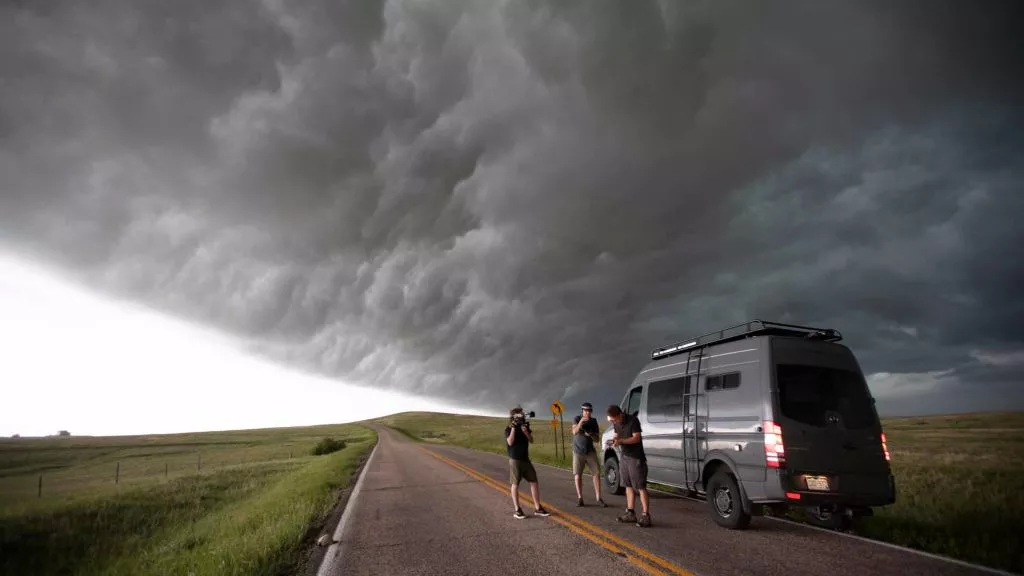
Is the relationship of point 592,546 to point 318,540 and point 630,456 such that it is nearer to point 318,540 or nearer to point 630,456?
point 630,456

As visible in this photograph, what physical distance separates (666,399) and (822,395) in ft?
9.94

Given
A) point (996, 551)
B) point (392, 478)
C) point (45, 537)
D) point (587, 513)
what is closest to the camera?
point (996, 551)

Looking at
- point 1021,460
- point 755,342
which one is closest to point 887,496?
point 755,342

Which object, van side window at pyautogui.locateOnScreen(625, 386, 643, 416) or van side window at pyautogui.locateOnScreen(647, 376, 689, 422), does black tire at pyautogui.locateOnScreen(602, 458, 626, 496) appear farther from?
van side window at pyautogui.locateOnScreen(647, 376, 689, 422)

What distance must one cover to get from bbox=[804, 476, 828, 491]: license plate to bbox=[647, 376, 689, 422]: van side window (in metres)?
2.61

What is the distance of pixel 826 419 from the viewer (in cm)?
738

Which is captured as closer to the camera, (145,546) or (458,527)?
(458,527)

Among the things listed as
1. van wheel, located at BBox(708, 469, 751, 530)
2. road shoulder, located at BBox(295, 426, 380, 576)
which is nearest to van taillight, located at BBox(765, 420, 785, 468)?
van wheel, located at BBox(708, 469, 751, 530)

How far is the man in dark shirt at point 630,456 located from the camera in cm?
812

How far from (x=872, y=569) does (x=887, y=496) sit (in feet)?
7.29

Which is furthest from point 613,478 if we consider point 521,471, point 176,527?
point 176,527

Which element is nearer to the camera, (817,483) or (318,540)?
(817,483)

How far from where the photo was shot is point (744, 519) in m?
7.50

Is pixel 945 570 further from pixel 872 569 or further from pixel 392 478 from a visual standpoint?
pixel 392 478
